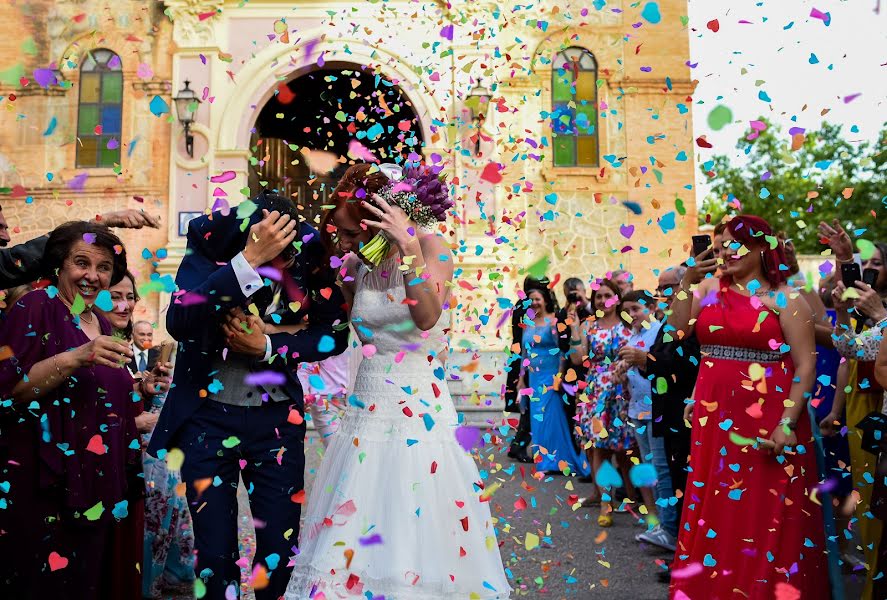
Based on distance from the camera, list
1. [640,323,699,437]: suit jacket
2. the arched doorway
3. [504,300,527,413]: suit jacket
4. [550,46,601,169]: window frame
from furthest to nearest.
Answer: the arched doorway < [550,46,601,169]: window frame < [504,300,527,413]: suit jacket < [640,323,699,437]: suit jacket

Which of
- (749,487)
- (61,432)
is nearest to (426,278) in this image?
(61,432)

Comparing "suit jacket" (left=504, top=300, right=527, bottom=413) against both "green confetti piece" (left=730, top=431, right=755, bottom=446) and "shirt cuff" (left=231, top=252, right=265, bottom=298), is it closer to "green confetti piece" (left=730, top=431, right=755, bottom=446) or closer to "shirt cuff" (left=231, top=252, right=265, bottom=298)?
"green confetti piece" (left=730, top=431, right=755, bottom=446)

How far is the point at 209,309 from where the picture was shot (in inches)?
128

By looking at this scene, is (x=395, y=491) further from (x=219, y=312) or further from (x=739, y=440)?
(x=739, y=440)

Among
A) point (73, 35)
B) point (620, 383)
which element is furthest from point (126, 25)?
point (620, 383)

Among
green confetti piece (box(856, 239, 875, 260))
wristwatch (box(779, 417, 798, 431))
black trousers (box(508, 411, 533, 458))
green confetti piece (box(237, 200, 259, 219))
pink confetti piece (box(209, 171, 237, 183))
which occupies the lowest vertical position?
black trousers (box(508, 411, 533, 458))

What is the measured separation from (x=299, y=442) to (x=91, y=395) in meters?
1.01

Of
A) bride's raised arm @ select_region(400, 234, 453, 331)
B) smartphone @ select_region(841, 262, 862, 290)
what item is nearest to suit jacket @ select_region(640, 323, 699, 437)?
smartphone @ select_region(841, 262, 862, 290)

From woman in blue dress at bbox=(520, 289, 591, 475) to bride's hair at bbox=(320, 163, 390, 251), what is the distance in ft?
17.4

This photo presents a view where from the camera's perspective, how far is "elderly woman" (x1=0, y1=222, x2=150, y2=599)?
11.5 ft

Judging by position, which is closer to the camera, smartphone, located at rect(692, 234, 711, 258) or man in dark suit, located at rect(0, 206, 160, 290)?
man in dark suit, located at rect(0, 206, 160, 290)

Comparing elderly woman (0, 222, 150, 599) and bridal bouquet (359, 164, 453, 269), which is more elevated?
bridal bouquet (359, 164, 453, 269)

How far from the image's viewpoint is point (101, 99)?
1462 cm

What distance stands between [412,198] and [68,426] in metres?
1.80
